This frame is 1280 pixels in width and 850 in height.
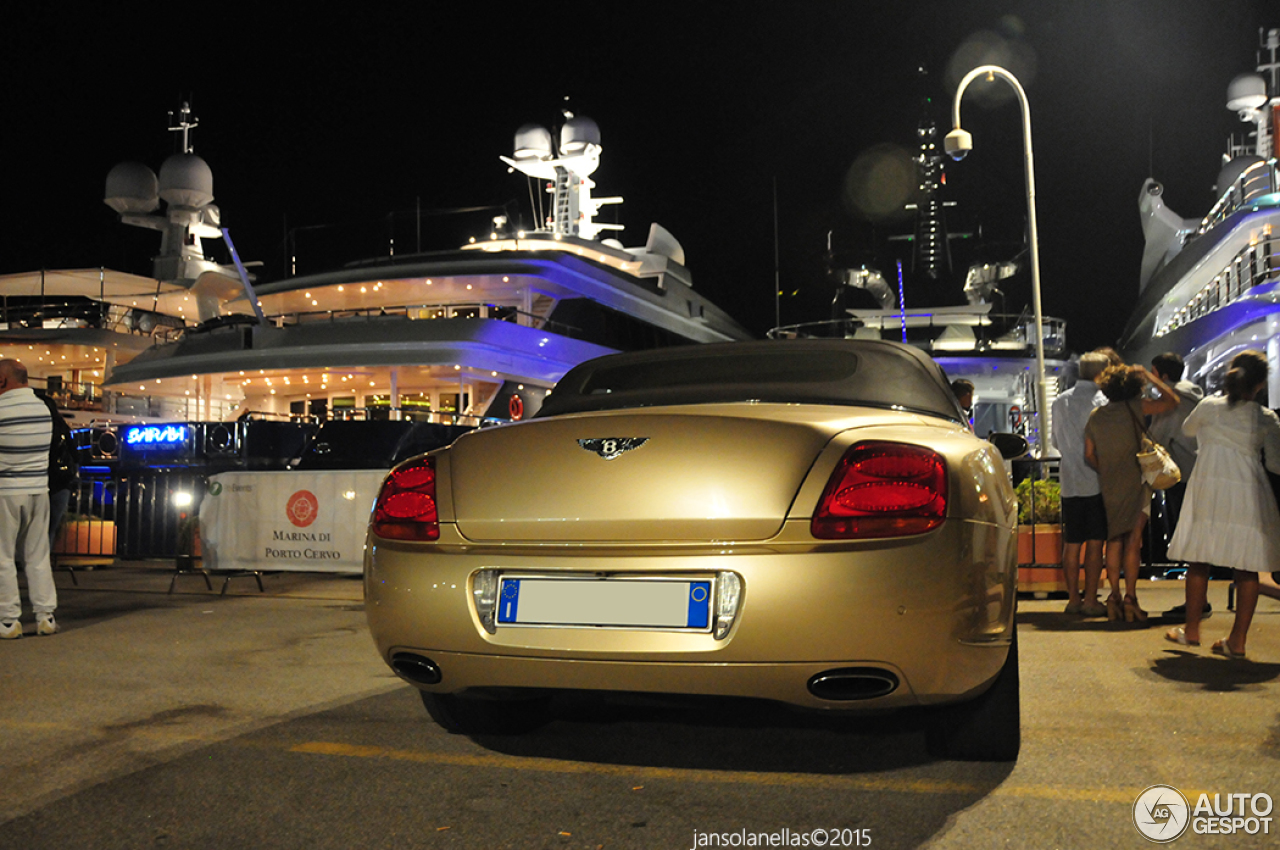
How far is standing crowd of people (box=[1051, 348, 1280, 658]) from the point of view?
5.05 meters

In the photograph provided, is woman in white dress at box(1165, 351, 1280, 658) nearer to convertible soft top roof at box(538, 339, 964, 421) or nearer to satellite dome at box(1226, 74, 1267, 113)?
convertible soft top roof at box(538, 339, 964, 421)

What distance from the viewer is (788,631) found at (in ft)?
8.65

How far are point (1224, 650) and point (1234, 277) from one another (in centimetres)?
2378

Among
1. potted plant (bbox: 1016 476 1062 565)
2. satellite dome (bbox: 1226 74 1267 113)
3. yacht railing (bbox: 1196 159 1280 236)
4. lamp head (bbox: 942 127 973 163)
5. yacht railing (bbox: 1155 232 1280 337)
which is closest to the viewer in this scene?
potted plant (bbox: 1016 476 1062 565)

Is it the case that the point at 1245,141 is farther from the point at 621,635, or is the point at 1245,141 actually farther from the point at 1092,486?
the point at 621,635

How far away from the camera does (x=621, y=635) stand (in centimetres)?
277

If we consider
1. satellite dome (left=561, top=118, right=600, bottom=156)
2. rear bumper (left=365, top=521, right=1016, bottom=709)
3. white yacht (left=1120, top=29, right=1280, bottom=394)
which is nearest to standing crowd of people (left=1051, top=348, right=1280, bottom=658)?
rear bumper (left=365, top=521, right=1016, bottom=709)

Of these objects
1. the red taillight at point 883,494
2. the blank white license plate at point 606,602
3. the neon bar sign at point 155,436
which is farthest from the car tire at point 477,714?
the neon bar sign at point 155,436

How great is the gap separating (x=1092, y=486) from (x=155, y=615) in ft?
21.9

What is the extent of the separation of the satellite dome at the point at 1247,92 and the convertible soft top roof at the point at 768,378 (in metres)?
43.3

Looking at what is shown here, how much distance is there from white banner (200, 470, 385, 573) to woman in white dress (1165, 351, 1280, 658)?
599cm

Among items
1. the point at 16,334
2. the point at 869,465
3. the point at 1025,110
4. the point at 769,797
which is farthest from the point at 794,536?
the point at 16,334

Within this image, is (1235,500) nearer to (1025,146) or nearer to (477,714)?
(477,714)

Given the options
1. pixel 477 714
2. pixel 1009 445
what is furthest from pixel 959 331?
pixel 477 714
